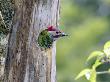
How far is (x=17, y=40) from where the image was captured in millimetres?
3197

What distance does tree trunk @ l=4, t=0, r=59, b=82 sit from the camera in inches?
125

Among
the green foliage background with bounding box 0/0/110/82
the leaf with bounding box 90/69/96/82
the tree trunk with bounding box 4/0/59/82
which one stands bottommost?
the leaf with bounding box 90/69/96/82

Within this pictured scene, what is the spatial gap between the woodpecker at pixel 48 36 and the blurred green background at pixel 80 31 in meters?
14.9

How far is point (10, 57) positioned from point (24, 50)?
0.29 feet

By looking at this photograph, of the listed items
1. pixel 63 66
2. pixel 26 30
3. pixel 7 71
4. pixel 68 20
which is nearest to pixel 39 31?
pixel 26 30

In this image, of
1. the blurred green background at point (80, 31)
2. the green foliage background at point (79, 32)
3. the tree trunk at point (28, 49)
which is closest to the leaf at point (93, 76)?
the tree trunk at point (28, 49)

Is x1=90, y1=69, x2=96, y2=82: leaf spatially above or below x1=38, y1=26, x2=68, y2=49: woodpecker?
below

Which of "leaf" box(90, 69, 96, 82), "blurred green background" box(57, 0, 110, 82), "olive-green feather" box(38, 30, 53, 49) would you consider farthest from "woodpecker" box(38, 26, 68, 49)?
"blurred green background" box(57, 0, 110, 82)

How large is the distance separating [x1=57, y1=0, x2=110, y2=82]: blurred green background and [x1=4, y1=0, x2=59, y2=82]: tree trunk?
14881mm

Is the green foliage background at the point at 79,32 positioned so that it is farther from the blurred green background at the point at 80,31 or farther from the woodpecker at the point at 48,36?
the woodpecker at the point at 48,36

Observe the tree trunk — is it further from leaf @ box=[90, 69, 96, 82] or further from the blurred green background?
the blurred green background

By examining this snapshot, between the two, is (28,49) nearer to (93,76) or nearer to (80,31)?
(93,76)

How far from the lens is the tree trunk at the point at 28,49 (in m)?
3.17

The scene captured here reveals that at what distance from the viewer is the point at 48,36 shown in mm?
3225
